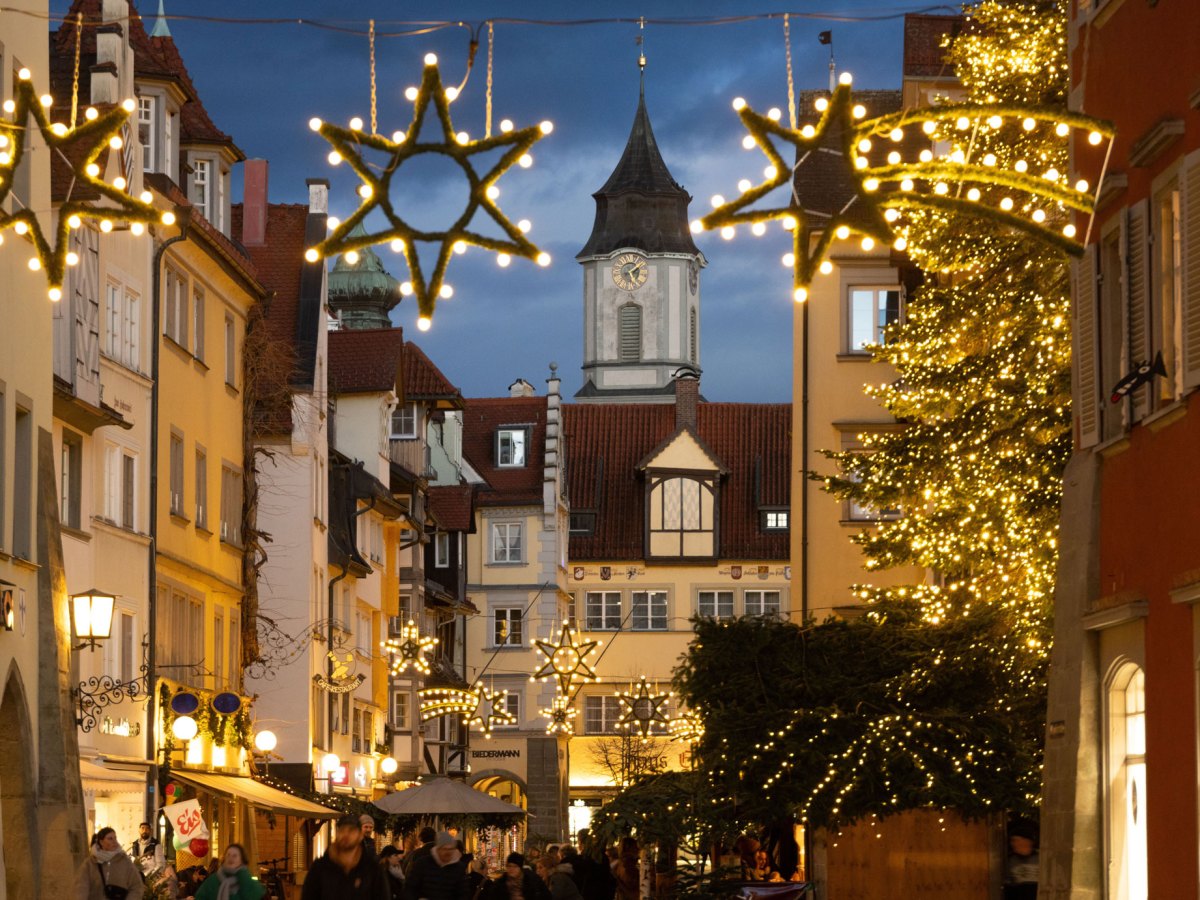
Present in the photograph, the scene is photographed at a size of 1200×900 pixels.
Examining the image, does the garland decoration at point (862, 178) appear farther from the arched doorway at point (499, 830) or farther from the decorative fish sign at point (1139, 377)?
the arched doorway at point (499, 830)

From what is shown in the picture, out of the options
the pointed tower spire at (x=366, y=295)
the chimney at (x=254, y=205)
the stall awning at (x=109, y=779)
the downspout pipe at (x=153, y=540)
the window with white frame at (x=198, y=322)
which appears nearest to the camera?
the stall awning at (x=109, y=779)

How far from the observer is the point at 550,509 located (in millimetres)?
77688

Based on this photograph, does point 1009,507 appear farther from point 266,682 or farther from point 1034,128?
point 266,682

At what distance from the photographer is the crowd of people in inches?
Result: 590

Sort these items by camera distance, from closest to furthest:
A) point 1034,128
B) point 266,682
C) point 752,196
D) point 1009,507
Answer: point 752,196
point 1009,507
point 1034,128
point 266,682

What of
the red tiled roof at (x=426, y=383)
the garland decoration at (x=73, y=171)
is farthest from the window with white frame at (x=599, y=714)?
the garland decoration at (x=73, y=171)

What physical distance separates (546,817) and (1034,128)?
2108 inches

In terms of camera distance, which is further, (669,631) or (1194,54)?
(669,631)

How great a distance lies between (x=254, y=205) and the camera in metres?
49.5

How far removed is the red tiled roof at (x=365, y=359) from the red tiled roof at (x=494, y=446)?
21.5 metres

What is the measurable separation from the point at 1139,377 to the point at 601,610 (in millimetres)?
64433

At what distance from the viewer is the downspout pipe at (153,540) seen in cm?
3222

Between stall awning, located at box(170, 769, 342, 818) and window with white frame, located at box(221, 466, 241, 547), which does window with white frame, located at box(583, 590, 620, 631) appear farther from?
stall awning, located at box(170, 769, 342, 818)

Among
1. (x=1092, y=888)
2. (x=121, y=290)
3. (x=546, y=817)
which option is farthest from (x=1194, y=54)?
(x=546, y=817)
